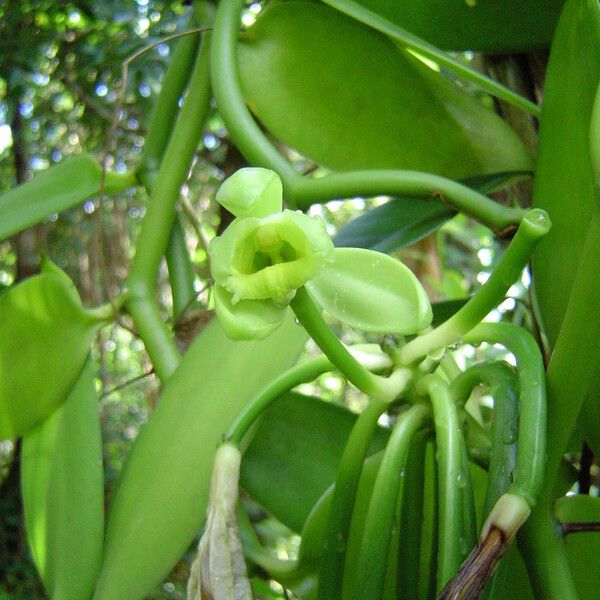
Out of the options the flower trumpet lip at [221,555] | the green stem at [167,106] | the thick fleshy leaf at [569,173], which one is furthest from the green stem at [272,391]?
the green stem at [167,106]

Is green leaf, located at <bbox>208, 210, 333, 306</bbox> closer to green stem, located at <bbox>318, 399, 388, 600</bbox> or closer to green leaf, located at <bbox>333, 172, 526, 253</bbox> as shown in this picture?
green stem, located at <bbox>318, 399, 388, 600</bbox>

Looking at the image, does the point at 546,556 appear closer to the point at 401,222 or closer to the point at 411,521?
the point at 411,521

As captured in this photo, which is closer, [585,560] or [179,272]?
[585,560]

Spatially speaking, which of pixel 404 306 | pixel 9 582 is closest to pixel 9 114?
pixel 9 582

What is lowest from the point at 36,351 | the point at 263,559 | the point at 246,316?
the point at 263,559

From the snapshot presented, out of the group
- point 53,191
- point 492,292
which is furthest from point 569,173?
point 53,191

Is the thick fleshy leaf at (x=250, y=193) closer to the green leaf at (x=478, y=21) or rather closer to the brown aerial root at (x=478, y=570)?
the brown aerial root at (x=478, y=570)
